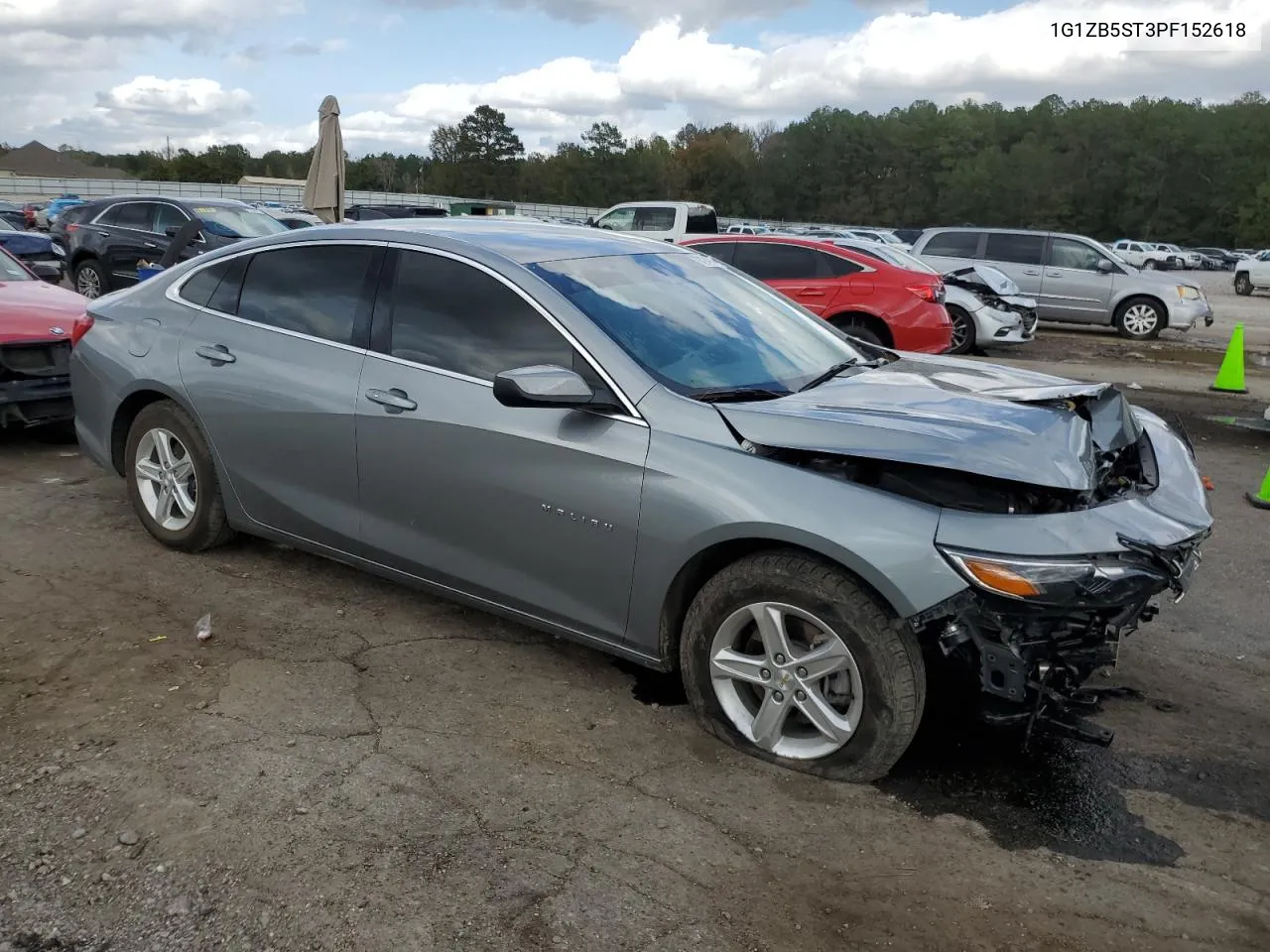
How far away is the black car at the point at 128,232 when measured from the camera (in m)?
14.9

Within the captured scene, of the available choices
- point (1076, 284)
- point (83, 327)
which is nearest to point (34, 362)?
point (83, 327)

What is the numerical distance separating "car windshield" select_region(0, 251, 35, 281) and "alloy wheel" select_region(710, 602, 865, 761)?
7450mm

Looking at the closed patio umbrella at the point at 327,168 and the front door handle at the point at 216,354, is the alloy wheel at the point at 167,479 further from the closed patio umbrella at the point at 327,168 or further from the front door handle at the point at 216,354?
the closed patio umbrella at the point at 327,168

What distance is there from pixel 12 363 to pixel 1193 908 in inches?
286

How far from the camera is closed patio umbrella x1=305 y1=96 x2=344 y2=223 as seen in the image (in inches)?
519

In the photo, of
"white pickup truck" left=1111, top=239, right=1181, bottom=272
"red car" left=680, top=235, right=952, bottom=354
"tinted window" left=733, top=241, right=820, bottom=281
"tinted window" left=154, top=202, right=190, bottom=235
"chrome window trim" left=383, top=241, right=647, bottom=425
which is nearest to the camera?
"chrome window trim" left=383, top=241, right=647, bottom=425

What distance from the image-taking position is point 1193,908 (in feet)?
9.02

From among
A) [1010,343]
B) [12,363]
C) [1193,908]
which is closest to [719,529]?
[1193,908]

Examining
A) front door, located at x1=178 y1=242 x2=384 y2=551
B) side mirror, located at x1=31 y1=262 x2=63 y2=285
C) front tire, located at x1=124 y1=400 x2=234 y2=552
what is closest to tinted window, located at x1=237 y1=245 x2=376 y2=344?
front door, located at x1=178 y1=242 x2=384 y2=551

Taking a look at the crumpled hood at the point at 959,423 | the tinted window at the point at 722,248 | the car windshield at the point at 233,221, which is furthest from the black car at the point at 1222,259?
the crumpled hood at the point at 959,423

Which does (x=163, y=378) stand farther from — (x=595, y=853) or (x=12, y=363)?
(x=595, y=853)

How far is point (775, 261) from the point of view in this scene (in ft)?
40.2

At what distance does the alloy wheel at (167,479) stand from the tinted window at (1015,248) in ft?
50.6

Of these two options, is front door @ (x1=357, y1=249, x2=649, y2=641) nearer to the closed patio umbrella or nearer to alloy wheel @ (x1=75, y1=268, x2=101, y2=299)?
the closed patio umbrella
